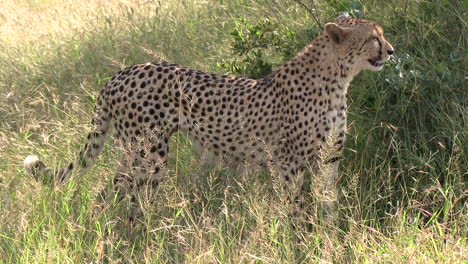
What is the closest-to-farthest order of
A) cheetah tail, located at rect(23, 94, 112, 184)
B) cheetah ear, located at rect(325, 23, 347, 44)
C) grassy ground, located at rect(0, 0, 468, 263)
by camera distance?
grassy ground, located at rect(0, 0, 468, 263) → cheetah ear, located at rect(325, 23, 347, 44) → cheetah tail, located at rect(23, 94, 112, 184)

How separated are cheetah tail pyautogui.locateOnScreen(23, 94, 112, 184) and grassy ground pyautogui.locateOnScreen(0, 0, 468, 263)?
0.07 metres

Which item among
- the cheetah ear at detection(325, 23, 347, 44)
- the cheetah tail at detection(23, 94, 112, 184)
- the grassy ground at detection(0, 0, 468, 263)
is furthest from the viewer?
the cheetah tail at detection(23, 94, 112, 184)

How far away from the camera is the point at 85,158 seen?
432 centimetres

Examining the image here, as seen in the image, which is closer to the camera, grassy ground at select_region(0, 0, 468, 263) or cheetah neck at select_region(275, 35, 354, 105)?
grassy ground at select_region(0, 0, 468, 263)

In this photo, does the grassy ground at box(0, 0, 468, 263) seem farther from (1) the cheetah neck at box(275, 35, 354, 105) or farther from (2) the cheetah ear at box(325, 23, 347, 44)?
(2) the cheetah ear at box(325, 23, 347, 44)

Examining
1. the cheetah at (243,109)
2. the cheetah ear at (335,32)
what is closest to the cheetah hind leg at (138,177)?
the cheetah at (243,109)

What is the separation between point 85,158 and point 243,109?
84 cm

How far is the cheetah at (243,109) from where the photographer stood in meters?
4.11

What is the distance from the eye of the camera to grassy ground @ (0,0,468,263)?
3.56 meters

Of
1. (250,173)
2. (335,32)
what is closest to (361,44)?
(335,32)

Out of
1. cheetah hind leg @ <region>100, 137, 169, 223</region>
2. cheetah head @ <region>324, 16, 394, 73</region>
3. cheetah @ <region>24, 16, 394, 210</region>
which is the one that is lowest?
cheetah hind leg @ <region>100, 137, 169, 223</region>

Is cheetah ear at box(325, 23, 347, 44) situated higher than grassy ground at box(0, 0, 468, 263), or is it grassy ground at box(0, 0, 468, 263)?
cheetah ear at box(325, 23, 347, 44)

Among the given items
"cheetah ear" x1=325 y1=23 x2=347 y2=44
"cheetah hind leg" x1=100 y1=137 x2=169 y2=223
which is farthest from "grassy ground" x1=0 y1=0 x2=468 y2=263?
"cheetah ear" x1=325 y1=23 x2=347 y2=44

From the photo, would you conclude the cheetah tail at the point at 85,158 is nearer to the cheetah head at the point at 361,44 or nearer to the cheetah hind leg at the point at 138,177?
the cheetah hind leg at the point at 138,177
